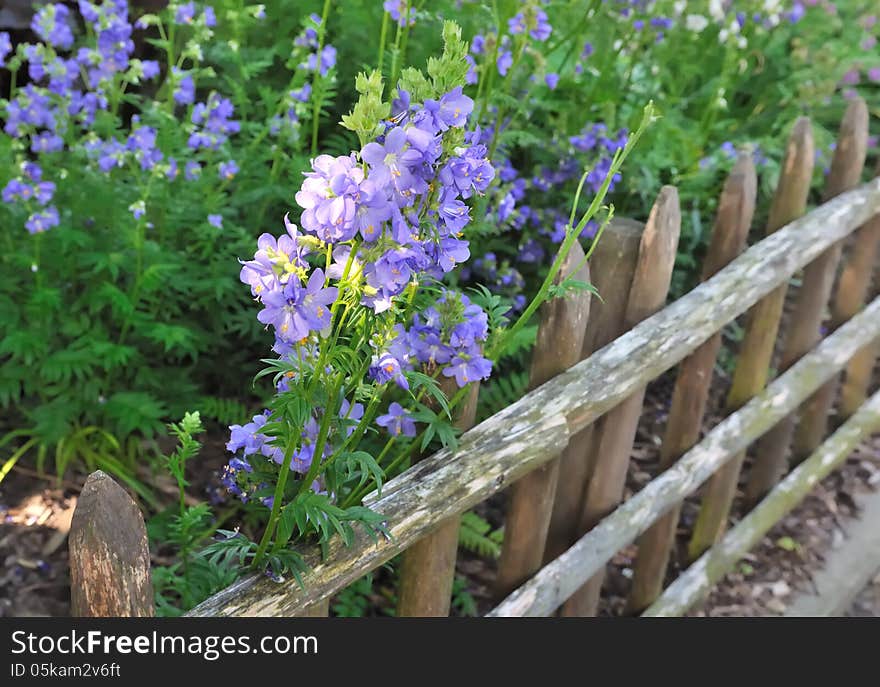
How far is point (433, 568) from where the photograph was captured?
2.13m

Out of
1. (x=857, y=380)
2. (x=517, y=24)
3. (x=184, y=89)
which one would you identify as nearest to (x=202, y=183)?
(x=184, y=89)

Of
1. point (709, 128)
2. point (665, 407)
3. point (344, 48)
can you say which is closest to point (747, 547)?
point (665, 407)

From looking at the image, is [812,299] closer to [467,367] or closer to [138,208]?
[467,367]

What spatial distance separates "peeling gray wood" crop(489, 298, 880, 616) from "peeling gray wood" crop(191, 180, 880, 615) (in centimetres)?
38

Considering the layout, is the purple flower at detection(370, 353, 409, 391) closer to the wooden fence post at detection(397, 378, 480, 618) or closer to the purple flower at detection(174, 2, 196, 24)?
the wooden fence post at detection(397, 378, 480, 618)

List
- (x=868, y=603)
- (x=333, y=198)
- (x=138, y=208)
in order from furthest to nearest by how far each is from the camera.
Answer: (x=868, y=603)
(x=138, y=208)
(x=333, y=198)

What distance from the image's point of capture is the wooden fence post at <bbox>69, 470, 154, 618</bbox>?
1.44 meters

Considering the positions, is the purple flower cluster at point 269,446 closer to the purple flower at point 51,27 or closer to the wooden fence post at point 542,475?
the wooden fence post at point 542,475

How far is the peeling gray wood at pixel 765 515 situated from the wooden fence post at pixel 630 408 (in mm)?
387

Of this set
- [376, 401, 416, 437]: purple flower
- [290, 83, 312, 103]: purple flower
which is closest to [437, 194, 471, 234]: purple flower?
[376, 401, 416, 437]: purple flower

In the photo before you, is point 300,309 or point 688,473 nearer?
point 300,309

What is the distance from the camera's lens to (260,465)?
5.56 feet

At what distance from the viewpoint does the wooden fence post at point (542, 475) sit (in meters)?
2.16

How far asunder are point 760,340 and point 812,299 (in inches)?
14.3
